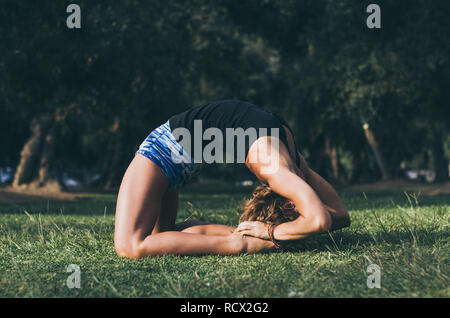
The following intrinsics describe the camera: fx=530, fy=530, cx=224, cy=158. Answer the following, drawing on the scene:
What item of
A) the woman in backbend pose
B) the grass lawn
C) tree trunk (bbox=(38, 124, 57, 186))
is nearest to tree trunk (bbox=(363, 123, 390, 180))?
tree trunk (bbox=(38, 124, 57, 186))

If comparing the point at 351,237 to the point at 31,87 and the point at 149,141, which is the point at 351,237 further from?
the point at 31,87

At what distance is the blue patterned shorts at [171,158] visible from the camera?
4.26 metres

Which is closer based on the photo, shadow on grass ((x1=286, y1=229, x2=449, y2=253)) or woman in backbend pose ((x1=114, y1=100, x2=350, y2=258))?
woman in backbend pose ((x1=114, y1=100, x2=350, y2=258))

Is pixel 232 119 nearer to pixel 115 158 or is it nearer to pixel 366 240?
pixel 366 240

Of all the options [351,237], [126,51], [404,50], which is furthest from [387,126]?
[351,237]

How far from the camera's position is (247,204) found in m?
4.30

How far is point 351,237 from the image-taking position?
495cm

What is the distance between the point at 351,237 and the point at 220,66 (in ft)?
64.8

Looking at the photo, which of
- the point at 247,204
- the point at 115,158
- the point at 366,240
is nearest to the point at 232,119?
the point at 247,204

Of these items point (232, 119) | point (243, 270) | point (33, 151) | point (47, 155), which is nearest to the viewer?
point (243, 270)

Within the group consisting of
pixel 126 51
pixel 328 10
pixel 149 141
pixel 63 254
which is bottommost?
pixel 63 254

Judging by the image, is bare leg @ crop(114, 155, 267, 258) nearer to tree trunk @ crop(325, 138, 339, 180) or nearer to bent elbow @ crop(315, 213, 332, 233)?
bent elbow @ crop(315, 213, 332, 233)

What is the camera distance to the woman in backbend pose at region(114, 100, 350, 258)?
3.77 m

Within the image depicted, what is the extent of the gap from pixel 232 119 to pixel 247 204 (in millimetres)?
700
